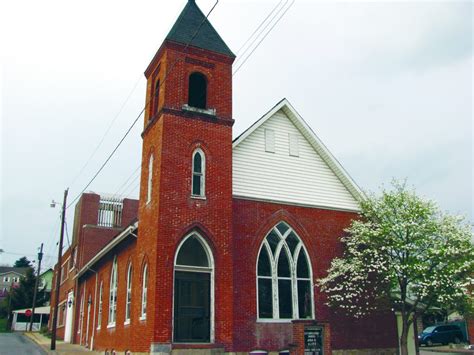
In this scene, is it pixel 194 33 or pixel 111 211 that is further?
pixel 111 211

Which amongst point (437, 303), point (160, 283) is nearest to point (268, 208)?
point (160, 283)

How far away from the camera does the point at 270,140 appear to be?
21312 millimetres

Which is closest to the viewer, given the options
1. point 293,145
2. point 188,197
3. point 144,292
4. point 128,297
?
point 188,197

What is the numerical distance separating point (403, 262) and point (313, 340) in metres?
4.78

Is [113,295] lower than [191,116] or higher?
lower

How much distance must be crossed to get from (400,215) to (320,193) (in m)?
3.74

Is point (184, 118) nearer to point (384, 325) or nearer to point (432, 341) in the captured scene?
point (384, 325)

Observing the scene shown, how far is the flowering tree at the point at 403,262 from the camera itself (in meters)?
18.0

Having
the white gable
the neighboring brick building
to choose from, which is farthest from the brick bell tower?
the neighboring brick building

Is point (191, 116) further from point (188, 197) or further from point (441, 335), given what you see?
point (441, 335)

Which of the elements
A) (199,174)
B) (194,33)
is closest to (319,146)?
(199,174)

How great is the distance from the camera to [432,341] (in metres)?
38.6

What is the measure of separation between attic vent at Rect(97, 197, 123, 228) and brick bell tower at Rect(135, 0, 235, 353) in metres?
24.8

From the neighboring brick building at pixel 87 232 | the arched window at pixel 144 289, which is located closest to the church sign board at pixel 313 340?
the arched window at pixel 144 289
